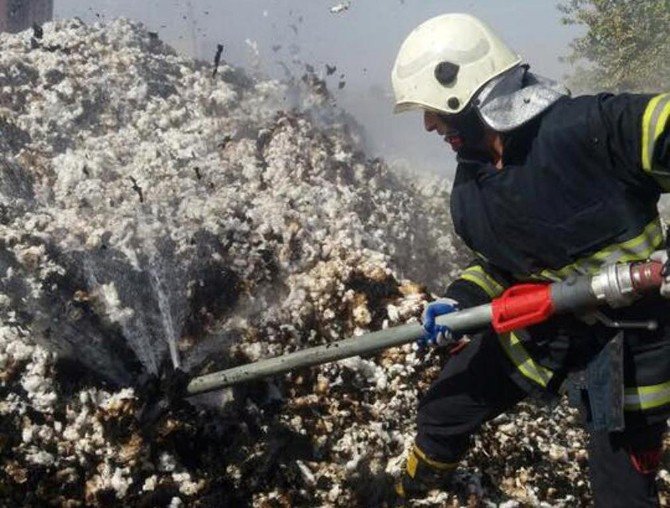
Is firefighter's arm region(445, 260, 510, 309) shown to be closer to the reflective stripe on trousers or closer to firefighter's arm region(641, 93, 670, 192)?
the reflective stripe on trousers

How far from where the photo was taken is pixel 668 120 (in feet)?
6.90

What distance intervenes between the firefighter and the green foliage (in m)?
15.0

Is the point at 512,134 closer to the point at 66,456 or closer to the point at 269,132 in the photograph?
the point at 66,456

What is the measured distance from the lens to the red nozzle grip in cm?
255

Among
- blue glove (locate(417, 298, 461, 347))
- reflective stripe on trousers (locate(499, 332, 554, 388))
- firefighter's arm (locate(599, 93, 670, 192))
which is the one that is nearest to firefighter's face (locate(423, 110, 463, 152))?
firefighter's arm (locate(599, 93, 670, 192))

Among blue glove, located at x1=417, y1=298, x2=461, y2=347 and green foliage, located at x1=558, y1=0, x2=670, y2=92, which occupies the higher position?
green foliage, located at x1=558, y1=0, x2=670, y2=92

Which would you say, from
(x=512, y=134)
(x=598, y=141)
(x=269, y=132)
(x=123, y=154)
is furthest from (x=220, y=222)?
(x=598, y=141)

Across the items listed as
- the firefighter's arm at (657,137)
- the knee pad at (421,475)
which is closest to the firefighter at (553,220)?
the firefighter's arm at (657,137)

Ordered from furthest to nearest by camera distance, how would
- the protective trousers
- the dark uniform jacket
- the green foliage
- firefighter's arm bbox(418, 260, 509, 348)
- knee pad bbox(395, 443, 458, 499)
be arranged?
the green foliage < knee pad bbox(395, 443, 458, 499) < firefighter's arm bbox(418, 260, 509, 348) < the protective trousers < the dark uniform jacket

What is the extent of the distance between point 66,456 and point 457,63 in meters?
3.03

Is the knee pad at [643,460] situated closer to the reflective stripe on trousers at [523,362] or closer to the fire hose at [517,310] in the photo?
the reflective stripe on trousers at [523,362]

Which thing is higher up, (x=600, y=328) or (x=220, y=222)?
(x=220, y=222)

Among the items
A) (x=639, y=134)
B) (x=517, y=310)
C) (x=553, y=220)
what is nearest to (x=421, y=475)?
(x=517, y=310)

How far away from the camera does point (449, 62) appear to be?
282 centimetres
